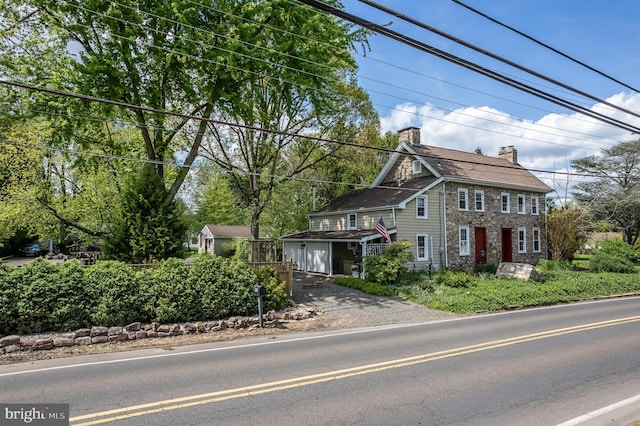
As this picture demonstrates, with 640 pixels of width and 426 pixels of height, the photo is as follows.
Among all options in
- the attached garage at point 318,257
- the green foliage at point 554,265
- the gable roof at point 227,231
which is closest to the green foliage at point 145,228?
the attached garage at point 318,257

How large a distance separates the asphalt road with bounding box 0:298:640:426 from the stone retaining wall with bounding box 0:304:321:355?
112 cm

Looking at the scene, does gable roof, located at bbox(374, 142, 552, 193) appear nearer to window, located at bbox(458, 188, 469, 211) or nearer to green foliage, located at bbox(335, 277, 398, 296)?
window, located at bbox(458, 188, 469, 211)

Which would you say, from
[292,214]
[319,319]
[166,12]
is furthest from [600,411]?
[292,214]

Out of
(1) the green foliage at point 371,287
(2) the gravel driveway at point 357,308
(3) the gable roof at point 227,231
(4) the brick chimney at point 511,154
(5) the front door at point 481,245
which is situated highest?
(4) the brick chimney at point 511,154

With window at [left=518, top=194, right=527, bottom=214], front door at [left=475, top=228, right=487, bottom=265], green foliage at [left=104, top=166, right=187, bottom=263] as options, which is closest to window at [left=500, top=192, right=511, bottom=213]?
window at [left=518, top=194, right=527, bottom=214]

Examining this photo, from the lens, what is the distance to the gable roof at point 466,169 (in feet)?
80.7

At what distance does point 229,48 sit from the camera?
14039 millimetres

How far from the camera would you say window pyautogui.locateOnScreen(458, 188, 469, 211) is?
80.3 feet

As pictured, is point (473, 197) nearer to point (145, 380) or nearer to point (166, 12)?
point (166, 12)

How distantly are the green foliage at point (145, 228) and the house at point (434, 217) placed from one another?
1047 cm

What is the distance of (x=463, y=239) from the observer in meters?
24.5

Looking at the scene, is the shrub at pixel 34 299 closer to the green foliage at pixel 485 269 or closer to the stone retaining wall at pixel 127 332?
the stone retaining wall at pixel 127 332

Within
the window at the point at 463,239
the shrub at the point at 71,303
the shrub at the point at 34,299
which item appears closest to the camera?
the shrub at the point at 34,299

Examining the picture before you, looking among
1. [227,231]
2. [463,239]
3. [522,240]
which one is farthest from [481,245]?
[227,231]
